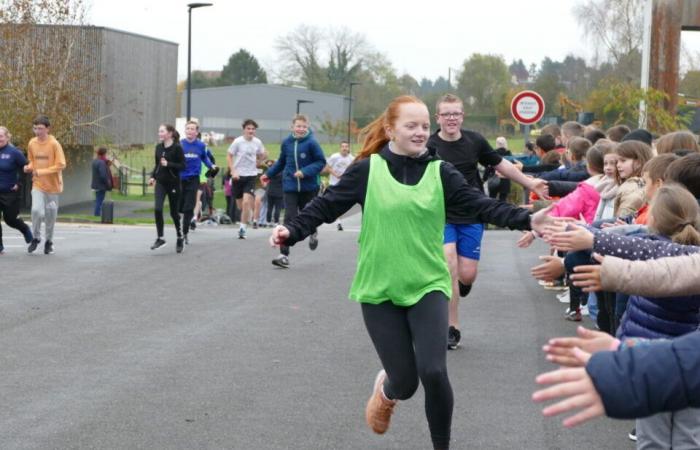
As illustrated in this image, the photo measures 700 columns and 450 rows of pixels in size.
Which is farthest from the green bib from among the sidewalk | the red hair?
the sidewalk

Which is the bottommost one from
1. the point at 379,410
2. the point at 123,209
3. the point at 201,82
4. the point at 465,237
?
the point at 123,209

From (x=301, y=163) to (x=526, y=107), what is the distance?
9182mm

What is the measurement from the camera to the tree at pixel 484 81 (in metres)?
98.2

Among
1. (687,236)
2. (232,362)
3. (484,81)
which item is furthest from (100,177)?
(484,81)

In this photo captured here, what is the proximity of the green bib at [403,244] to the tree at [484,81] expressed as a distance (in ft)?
288

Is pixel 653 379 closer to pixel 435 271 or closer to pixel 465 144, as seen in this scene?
pixel 435 271

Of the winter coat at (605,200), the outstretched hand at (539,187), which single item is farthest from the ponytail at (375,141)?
the winter coat at (605,200)

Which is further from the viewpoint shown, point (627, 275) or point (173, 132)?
point (173, 132)

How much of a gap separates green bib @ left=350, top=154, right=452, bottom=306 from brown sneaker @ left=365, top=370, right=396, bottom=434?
557 mm

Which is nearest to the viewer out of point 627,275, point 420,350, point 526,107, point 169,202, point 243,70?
point 627,275

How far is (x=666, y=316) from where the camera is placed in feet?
17.5

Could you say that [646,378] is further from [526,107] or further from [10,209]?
[526,107]

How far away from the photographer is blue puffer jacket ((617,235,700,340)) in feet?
17.3

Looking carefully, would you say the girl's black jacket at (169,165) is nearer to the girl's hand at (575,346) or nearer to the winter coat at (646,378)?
the girl's hand at (575,346)
